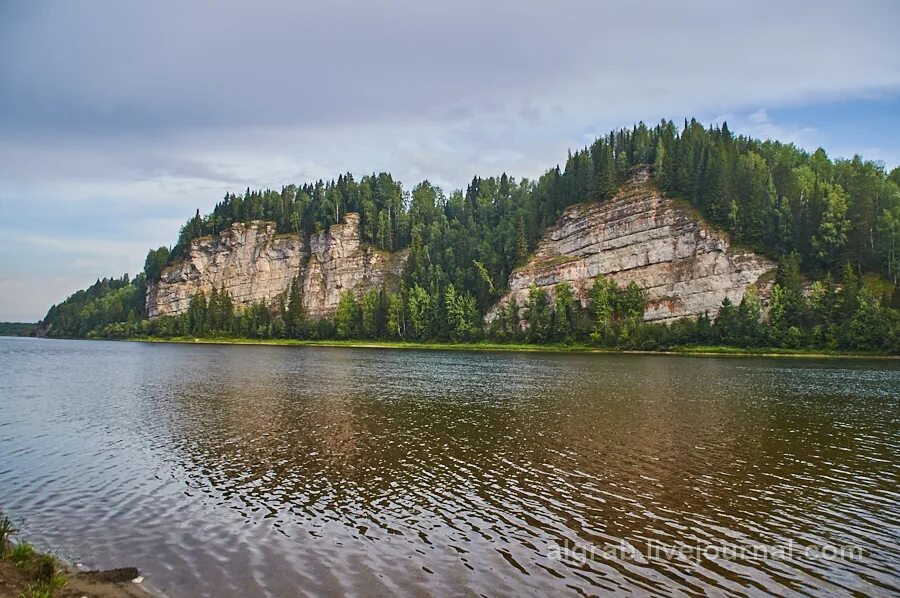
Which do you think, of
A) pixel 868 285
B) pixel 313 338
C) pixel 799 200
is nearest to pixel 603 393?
pixel 868 285

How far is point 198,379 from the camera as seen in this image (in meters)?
56.0

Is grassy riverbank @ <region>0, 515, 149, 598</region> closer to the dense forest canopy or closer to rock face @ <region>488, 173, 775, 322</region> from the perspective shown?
the dense forest canopy

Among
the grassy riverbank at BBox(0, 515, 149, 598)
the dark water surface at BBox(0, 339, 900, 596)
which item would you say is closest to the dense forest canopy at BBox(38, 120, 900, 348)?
the dark water surface at BBox(0, 339, 900, 596)

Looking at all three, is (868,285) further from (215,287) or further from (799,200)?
(215,287)

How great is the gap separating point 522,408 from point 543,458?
14.1 metres

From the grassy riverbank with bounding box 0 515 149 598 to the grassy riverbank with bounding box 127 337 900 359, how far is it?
104m

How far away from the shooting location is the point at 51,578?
11992mm

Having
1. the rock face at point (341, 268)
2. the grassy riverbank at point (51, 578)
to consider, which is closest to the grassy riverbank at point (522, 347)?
the rock face at point (341, 268)

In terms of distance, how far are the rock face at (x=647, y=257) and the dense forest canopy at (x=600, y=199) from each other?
13.2 ft

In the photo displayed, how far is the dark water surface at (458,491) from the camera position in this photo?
541 inches

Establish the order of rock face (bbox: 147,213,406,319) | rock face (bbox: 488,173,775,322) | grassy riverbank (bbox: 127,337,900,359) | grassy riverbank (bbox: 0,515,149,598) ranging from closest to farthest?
grassy riverbank (bbox: 0,515,149,598) → grassy riverbank (bbox: 127,337,900,359) → rock face (bbox: 488,173,775,322) → rock face (bbox: 147,213,406,319)

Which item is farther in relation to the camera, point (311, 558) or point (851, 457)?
point (851, 457)

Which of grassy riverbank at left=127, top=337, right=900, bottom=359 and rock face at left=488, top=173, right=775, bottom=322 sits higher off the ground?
rock face at left=488, top=173, right=775, bottom=322

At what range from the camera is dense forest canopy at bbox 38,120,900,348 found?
10606 cm
